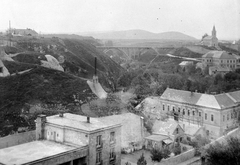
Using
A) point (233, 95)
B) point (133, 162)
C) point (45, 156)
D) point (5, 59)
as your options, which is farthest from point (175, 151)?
point (5, 59)

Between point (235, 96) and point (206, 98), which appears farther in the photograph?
point (235, 96)

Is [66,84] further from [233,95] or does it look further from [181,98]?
[233,95]

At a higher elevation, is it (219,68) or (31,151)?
(219,68)

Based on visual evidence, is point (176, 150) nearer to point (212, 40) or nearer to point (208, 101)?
point (208, 101)

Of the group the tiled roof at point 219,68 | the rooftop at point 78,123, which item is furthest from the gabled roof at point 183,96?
the tiled roof at point 219,68

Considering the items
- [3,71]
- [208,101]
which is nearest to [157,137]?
[208,101]

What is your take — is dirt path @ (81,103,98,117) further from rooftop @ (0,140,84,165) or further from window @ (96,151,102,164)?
window @ (96,151,102,164)

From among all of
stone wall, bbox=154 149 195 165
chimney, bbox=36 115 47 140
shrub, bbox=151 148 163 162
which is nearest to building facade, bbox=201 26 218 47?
stone wall, bbox=154 149 195 165

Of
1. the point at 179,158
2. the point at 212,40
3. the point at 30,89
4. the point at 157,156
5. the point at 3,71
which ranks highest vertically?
the point at 212,40

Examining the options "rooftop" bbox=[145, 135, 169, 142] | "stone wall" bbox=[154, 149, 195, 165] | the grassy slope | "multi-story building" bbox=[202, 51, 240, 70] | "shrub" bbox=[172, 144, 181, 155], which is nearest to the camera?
"stone wall" bbox=[154, 149, 195, 165]
